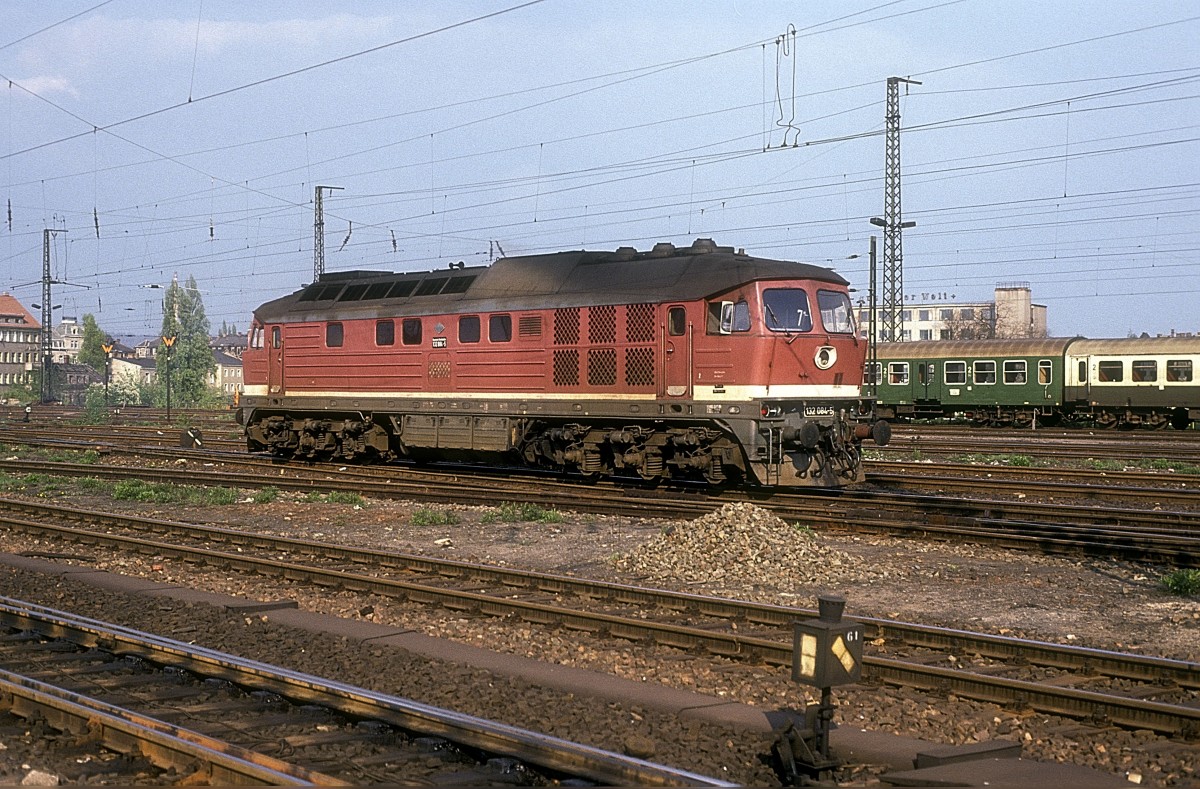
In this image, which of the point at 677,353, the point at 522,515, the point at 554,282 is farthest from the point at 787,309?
the point at 522,515

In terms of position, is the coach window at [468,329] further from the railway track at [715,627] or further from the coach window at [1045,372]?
the coach window at [1045,372]

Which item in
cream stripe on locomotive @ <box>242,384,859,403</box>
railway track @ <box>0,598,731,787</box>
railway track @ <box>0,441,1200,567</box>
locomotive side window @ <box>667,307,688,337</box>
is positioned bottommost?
railway track @ <box>0,598,731,787</box>

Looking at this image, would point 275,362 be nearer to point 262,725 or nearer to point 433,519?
point 433,519

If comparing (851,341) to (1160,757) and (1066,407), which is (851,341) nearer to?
(1160,757)

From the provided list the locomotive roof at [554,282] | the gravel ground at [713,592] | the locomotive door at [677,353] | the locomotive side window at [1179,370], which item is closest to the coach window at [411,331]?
the locomotive roof at [554,282]

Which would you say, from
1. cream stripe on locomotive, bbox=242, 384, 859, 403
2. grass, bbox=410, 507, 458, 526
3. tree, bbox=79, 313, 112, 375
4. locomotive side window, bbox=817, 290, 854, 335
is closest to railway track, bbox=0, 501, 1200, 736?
grass, bbox=410, 507, 458, 526

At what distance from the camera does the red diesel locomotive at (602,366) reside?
19672 millimetres

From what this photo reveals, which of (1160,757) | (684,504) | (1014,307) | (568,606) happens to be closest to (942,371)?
(684,504)

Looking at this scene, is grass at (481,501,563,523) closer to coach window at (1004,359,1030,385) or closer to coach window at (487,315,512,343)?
coach window at (487,315,512,343)

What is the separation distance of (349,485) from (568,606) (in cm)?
1202

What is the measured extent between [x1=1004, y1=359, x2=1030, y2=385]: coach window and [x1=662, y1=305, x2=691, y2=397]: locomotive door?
27669mm

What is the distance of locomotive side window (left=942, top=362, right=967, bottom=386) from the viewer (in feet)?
151

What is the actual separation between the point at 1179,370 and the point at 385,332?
2881 cm

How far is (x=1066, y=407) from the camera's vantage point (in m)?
44.2
